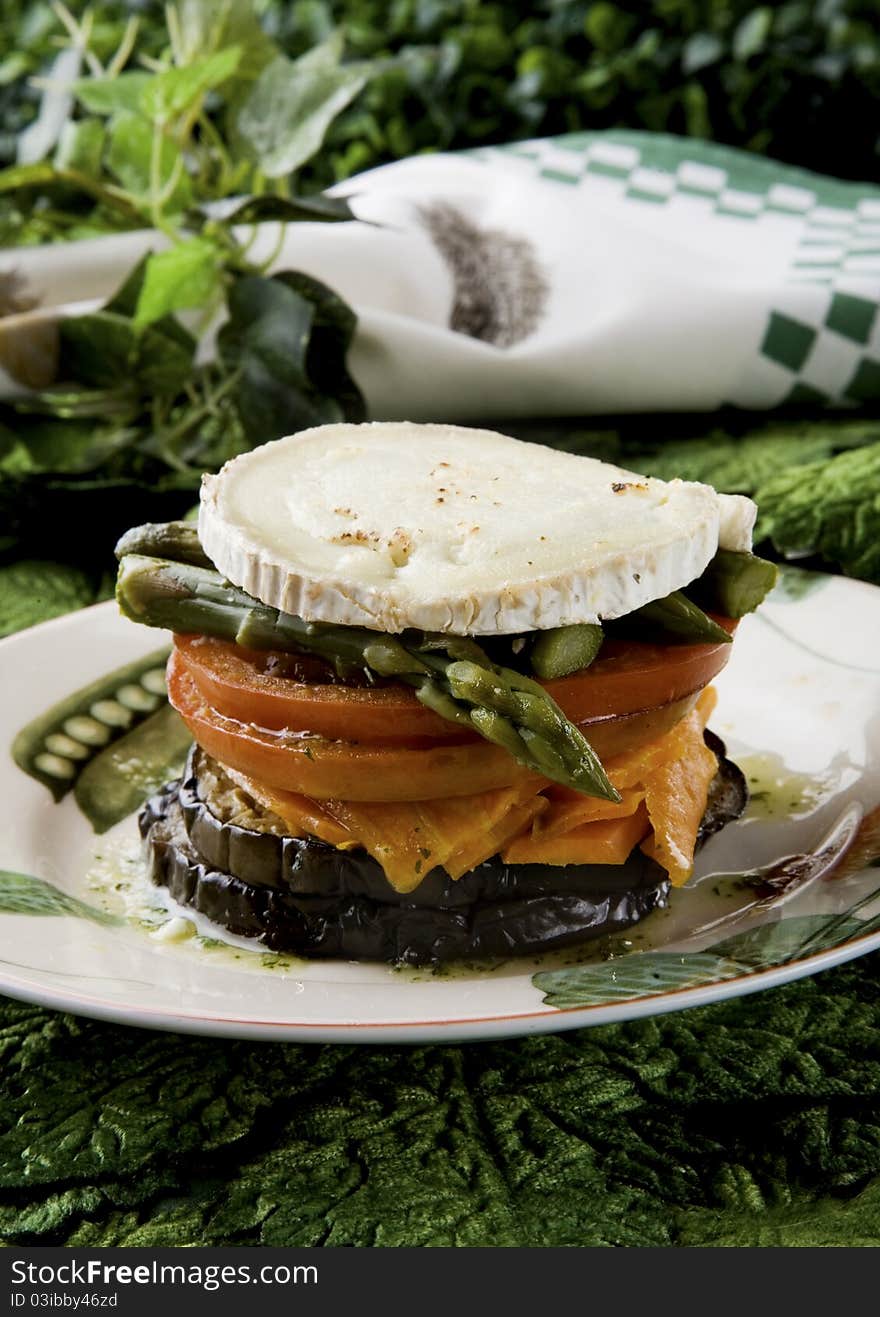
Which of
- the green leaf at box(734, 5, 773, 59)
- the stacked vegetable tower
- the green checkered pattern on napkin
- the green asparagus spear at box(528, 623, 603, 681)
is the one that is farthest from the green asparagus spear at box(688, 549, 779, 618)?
the green leaf at box(734, 5, 773, 59)

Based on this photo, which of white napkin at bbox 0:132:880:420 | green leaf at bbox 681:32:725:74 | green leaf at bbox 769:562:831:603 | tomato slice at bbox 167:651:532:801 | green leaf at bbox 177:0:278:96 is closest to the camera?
tomato slice at bbox 167:651:532:801

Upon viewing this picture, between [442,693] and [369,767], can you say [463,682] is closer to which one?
[442,693]

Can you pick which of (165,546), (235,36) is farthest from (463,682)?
(235,36)

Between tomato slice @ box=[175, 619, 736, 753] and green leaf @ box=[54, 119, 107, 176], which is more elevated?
tomato slice @ box=[175, 619, 736, 753]

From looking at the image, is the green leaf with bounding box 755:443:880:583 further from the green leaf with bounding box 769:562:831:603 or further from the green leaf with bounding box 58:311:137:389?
the green leaf with bounding box 58:311:137:389

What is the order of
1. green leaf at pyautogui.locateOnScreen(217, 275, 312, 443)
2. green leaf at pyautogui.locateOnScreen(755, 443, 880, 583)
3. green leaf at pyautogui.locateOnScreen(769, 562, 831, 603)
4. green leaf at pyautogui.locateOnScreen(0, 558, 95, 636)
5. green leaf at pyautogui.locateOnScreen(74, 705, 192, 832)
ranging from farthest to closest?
1. green leaf at pyautogui.locateOnScreen(217, 275, 312, 443)
2. green leaf at pyautogui.locateOnScreen(0, 558, 95, 636)
3. green leaf at pyautogui.locateOnScreen(755, 443, 880, 583)
4. green leaf at pyautogui.locateOnScreen(769, 562, 831, 603)
5. green leaf at pyautogui.locateOnScreen(74, 705, 192, 832)

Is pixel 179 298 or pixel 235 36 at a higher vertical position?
pixel 235 36
